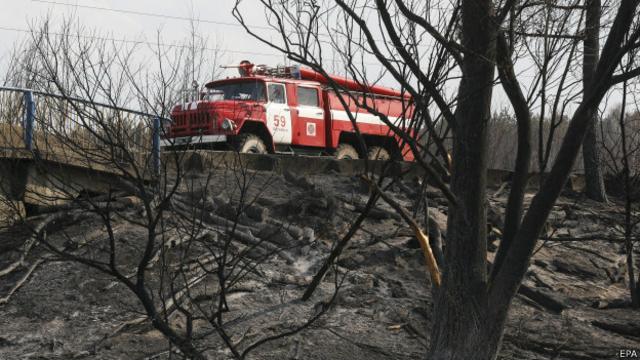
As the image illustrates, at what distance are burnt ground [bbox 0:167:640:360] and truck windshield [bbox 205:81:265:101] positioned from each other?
3.75 m

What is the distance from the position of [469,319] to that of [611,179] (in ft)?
38.7

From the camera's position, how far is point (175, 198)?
10422 millimetres

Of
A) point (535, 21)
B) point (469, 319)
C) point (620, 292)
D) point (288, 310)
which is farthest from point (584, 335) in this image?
point (535, 21)

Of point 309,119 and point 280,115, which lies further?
point 309,119

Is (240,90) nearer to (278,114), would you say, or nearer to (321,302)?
(278,114)

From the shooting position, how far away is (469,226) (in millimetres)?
5406

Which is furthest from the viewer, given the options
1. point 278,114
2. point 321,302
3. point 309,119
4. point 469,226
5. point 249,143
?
point 309,119

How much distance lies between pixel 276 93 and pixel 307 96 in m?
0.81

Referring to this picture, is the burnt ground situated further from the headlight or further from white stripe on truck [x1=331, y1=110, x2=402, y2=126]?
white stripe on truck [x1=331, y1=110, x2=402, y2=126]

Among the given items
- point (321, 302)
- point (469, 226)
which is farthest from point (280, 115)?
point (469, 226)

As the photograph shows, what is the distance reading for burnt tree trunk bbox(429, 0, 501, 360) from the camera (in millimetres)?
5227

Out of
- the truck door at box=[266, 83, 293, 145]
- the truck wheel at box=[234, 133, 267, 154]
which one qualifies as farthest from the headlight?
the truck door at box=[266, 83, 293, 145]

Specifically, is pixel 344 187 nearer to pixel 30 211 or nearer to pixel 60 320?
pixel 30 211

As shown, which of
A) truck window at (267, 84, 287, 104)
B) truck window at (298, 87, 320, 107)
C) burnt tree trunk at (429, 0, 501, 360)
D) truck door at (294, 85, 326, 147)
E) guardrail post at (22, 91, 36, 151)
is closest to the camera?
burnt tree trunk at (429, 0, 501, 360)
